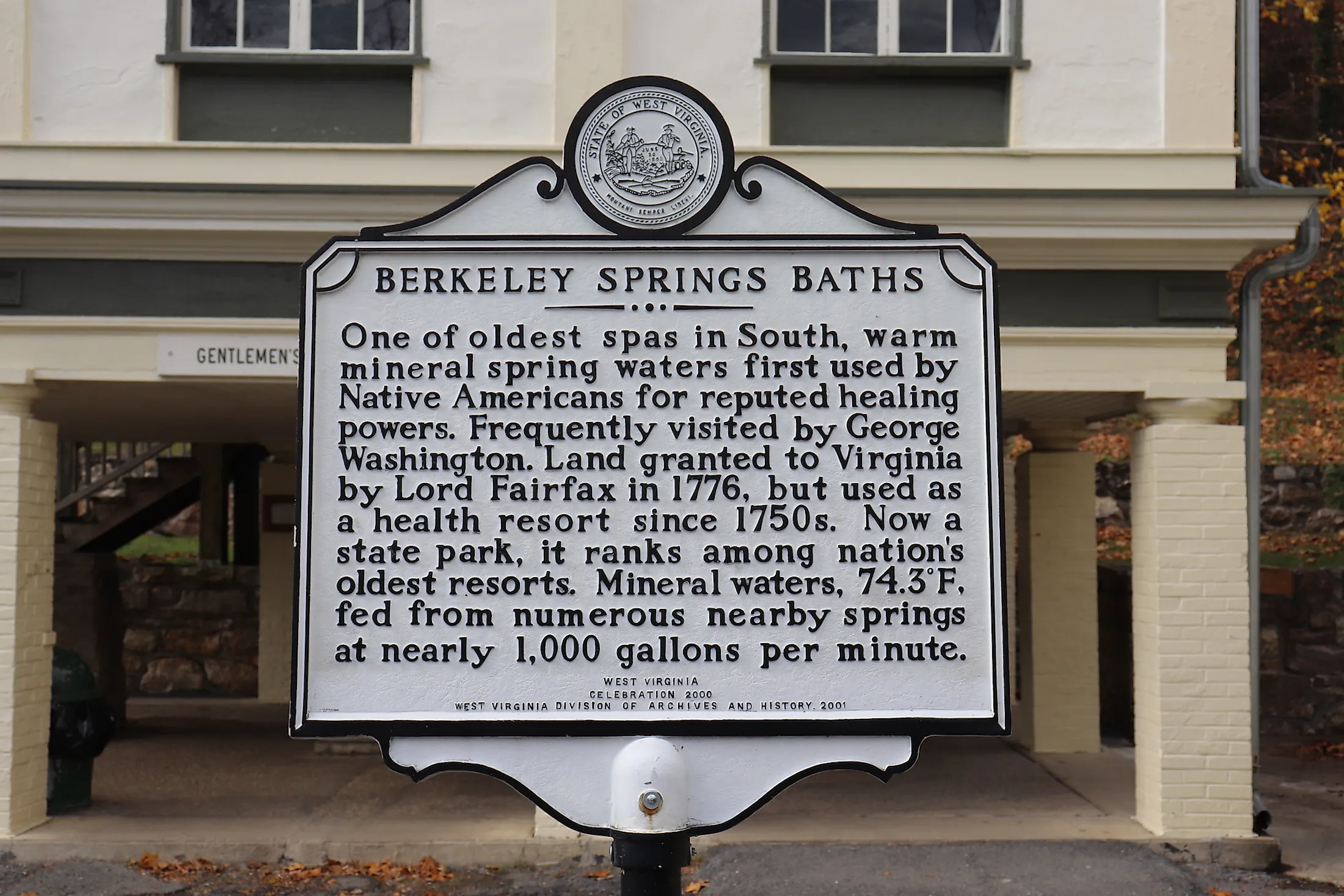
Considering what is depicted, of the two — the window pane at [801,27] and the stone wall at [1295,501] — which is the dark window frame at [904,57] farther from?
the stone wall at [1295,501]

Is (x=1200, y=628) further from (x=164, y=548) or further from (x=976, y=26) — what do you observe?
(x=164, y=548)

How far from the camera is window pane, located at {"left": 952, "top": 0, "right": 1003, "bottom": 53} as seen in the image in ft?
26.9

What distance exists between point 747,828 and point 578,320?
564cm

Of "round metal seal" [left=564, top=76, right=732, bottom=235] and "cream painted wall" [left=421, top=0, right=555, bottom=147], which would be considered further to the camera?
"cream painted wall" [left=421, top=0, right=555, bottom=147]

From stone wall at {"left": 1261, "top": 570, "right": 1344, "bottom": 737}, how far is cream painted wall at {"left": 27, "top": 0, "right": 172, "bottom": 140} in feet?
35.6

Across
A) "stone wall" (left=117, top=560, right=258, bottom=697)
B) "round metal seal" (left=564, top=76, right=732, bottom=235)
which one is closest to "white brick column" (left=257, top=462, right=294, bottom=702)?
"stone wall" (left=117, top=560, right=258, bottom=697)

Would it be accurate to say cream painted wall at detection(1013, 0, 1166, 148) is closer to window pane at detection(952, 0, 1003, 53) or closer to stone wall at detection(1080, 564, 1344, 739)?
window pane at detection(952, 0, 1003, 53)

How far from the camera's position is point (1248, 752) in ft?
25.6

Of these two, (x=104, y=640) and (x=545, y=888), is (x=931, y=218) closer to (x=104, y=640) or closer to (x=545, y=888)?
(x=545, y=888)

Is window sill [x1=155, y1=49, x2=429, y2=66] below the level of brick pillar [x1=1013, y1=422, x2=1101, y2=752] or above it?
above

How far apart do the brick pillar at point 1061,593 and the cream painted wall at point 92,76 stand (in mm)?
7375

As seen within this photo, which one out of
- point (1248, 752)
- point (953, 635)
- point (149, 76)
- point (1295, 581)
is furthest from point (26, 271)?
point (1295, 581)

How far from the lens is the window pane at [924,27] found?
8.19 meters

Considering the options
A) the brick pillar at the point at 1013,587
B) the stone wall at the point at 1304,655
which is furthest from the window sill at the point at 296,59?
the stone wall at the point at 1304,655
